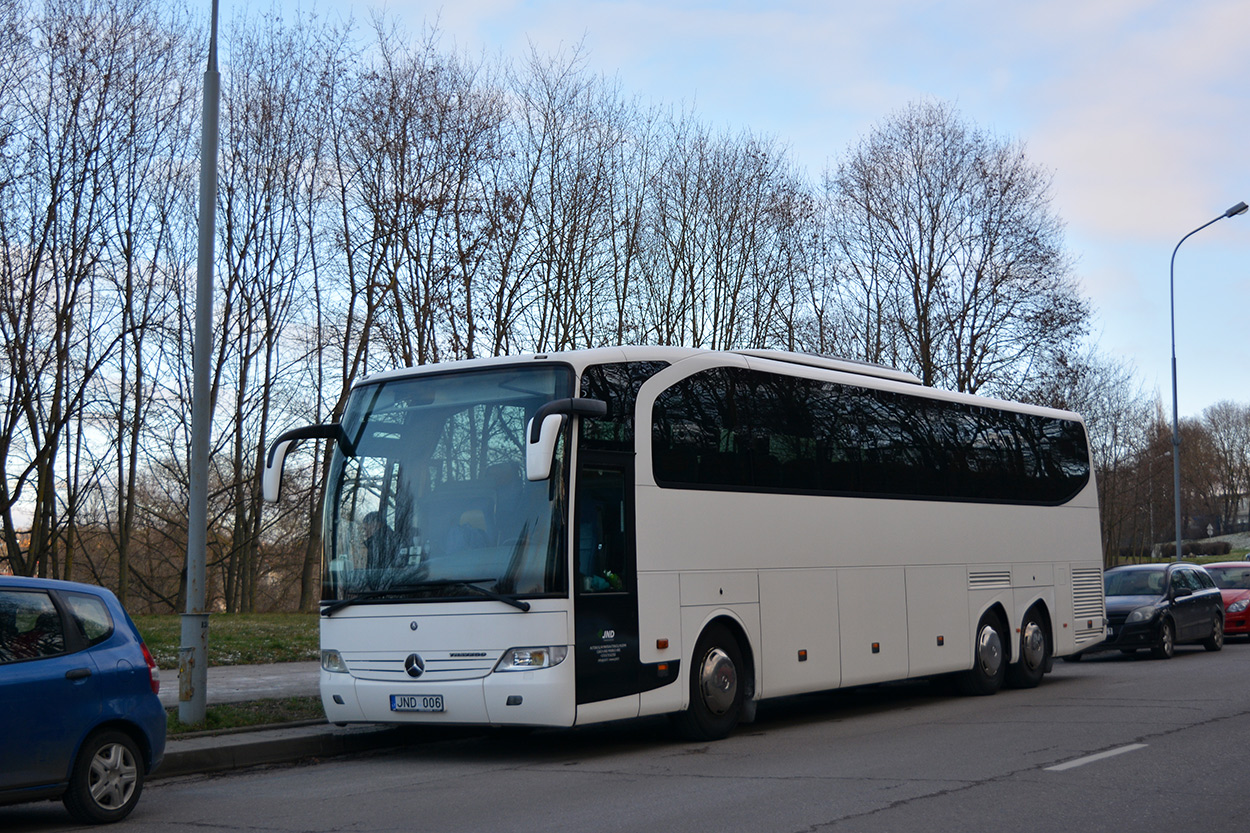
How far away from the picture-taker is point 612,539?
11109 millimetres

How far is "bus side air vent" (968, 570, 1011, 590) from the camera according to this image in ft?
53.6

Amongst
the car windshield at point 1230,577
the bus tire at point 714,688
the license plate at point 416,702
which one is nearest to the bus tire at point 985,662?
the bus tire at point 714,688

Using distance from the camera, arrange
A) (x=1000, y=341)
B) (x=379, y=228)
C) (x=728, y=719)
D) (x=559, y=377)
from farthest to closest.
A: (x=1000, y=341)
(x=379, y=228)
(x=728, y=719)
(x=559, y=377)

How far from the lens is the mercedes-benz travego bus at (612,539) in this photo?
10.6 m

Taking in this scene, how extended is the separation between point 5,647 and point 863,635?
30.3 feet

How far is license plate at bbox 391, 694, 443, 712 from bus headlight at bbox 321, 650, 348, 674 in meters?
0.66

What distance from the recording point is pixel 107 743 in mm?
8156

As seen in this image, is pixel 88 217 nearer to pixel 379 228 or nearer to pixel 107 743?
pixel 379 228

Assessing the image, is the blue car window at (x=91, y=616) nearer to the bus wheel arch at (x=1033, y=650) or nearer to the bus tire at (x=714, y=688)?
the bus tire at (x=714, y=688)

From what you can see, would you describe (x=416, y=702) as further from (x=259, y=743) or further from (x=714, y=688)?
(x=714, y=688)

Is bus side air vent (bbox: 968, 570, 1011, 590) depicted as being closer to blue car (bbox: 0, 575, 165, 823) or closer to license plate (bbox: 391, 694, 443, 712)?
license plate (bbox: 391, 694, 443, 712)

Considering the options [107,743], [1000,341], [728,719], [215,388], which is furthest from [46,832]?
[1000,341]

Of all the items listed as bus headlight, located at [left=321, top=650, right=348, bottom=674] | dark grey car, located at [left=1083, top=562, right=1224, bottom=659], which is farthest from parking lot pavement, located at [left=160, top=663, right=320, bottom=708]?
dark grey car, located at [left=1083, top=562, right=1224, bottom=659]

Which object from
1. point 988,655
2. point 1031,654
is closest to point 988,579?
point 988,655
